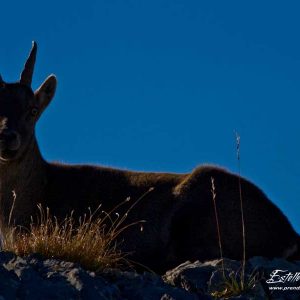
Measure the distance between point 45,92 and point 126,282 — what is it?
7.25 metres

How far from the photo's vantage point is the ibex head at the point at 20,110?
12664mm

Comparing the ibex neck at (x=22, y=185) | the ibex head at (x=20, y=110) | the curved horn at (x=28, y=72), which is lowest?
the ibex neck at (x=22, y=185)

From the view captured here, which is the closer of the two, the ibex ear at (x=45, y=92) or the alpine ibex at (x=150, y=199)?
the alpine ibex at (x=150, y=199)

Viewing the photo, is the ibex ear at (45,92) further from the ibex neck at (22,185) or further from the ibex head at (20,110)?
the ibex neck at (22,185)

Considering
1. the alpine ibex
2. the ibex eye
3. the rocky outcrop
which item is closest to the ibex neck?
the alpine ibex

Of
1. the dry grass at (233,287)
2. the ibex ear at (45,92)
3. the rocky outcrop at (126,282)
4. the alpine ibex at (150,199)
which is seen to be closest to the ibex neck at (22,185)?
the alpine ibex at (150,199)

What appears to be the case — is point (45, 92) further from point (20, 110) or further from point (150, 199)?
point (150, 199)

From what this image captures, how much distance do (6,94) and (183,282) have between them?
20.0ft

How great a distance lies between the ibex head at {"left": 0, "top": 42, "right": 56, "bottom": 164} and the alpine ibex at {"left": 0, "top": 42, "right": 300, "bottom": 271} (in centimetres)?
2

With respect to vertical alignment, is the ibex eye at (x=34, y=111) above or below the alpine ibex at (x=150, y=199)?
above

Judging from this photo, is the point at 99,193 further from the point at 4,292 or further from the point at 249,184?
the point at 4,292

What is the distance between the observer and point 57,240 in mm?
8898

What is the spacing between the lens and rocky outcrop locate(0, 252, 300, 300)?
7297 mm

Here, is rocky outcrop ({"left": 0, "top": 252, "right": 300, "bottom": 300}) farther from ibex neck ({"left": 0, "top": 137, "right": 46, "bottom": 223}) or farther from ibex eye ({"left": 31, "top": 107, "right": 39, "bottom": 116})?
ibex eye ({"left": 31, "top": 107, "right": 39, "bottom": 116})
